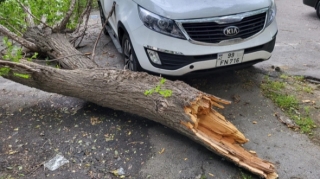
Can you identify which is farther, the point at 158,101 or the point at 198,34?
the point at 198,34

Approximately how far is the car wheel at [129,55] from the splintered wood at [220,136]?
1185 millimetres

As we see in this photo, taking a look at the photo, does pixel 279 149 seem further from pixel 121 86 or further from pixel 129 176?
pixel 121 86

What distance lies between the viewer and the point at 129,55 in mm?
4195

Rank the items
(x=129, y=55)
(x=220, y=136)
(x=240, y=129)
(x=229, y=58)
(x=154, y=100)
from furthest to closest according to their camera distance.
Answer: (x=129, y=55) < (x=229, y=58) < (x=240, y=129) < (x=154, y=100) < (x=220, y=136)

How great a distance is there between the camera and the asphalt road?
283cm

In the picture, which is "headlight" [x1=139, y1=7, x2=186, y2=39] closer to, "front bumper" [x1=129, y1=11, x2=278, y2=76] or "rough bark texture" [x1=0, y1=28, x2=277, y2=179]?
"front bumper" [x1=129, y1=11, x2=278, y2=76]

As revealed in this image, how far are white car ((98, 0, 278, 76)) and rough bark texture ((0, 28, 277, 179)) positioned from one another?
1.17 ft

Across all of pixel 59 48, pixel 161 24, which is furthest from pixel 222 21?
pixel 59 48

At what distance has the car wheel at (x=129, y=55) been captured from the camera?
384 centimetres

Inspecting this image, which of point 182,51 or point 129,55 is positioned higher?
point 182,51

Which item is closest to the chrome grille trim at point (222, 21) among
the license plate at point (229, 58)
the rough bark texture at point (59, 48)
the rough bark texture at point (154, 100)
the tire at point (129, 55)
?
the license plate at point (229, 58)

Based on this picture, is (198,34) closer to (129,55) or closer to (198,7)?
(198,7)

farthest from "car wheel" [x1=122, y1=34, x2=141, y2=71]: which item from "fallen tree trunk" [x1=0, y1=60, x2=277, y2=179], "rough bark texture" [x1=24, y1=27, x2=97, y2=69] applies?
"rough bark texture" [x1=24, y1=27, x2=97, y2=69]

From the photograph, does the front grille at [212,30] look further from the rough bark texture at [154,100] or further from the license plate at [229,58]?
the rough bark texture at [154,100]
